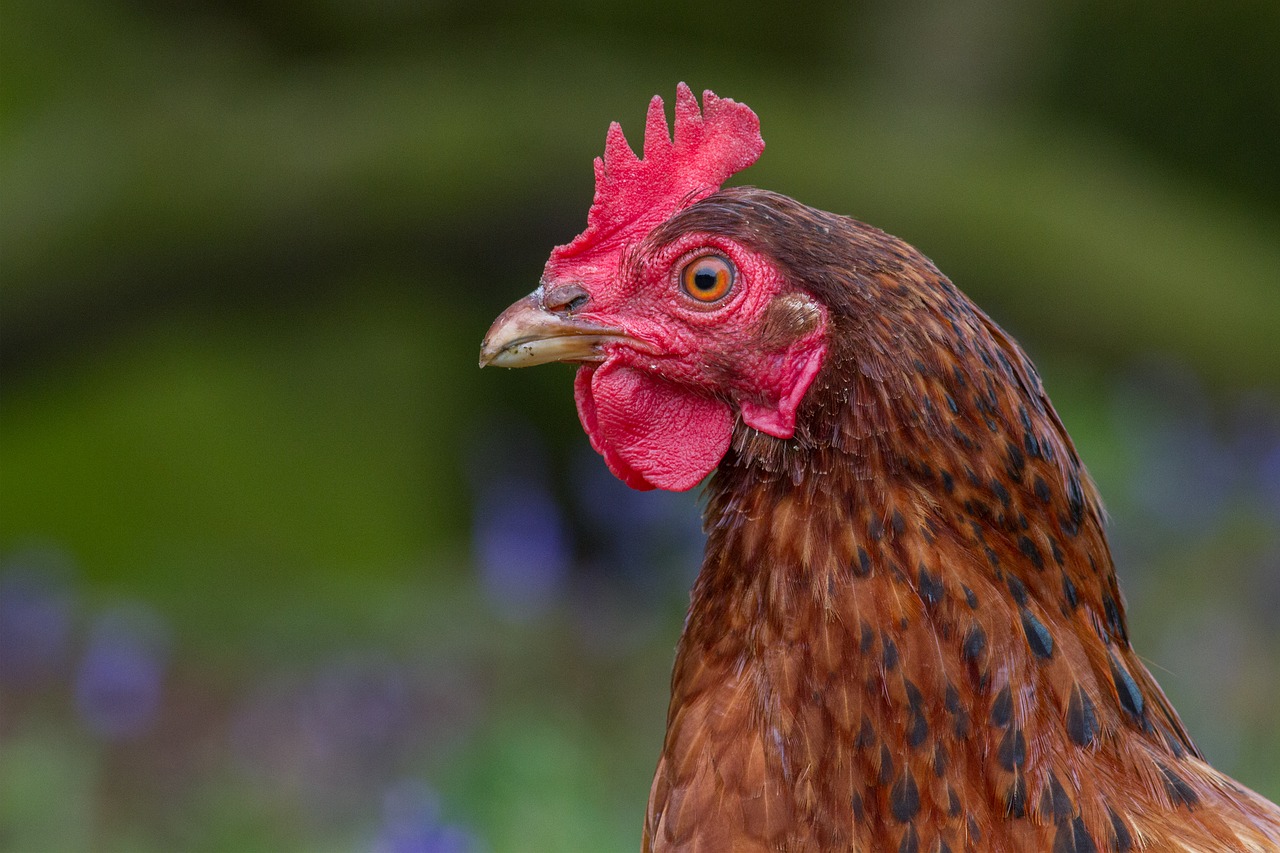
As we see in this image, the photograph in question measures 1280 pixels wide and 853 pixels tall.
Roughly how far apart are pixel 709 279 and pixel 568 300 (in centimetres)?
25

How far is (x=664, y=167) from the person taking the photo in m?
2.34

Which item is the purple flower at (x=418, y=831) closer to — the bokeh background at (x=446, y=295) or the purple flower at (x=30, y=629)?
the bokeh background at (x=446, y=295)

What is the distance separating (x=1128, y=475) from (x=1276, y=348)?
61.0 inches

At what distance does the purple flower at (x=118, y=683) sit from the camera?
14.7ft

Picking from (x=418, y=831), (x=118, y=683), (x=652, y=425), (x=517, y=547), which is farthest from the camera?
(x=517, y=547)

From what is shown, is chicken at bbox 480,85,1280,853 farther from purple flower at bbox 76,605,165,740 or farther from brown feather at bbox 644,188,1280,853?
purple flower at bbox 76,605,165,740

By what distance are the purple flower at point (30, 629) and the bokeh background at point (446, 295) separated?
0.02 m

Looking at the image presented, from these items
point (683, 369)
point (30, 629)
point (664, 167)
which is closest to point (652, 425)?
point (683, 369)

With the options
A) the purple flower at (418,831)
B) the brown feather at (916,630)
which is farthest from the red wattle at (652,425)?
the purple flower at (418,831)

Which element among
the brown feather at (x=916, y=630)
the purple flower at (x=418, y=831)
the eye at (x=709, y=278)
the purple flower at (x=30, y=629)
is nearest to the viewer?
the brown feather at (x=916, y=630)

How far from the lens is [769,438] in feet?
6.81

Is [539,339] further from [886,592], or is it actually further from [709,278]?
[886,592]

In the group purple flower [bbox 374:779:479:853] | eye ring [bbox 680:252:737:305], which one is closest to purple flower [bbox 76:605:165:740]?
purple flower [bbox 374:779:479:853]

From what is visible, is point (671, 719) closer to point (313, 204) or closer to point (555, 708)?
point (555, 708)
